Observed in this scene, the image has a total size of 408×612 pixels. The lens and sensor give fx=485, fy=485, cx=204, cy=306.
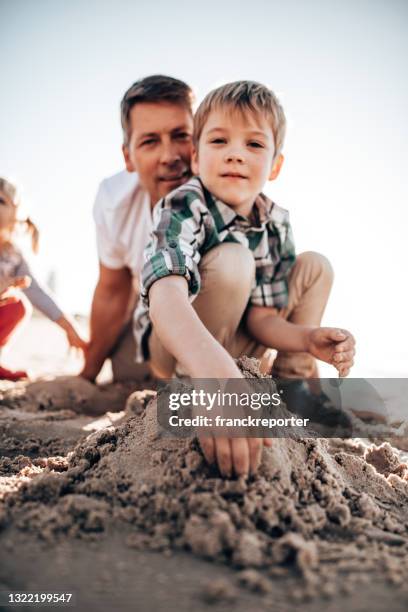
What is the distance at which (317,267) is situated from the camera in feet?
7.94

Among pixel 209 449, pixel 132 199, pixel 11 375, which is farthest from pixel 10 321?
pixel 209 449

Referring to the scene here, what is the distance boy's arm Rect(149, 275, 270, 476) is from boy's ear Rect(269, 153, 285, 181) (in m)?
0.91

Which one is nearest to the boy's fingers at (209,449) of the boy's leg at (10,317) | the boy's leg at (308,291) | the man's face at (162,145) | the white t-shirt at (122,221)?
the boy's leg at (308,291)

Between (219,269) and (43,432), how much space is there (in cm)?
95

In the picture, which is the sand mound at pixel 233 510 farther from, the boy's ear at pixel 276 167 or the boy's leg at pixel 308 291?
the boy's ear at pixel 276 167

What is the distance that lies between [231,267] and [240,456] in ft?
3.36

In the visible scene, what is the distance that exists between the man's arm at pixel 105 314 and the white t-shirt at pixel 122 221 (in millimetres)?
130

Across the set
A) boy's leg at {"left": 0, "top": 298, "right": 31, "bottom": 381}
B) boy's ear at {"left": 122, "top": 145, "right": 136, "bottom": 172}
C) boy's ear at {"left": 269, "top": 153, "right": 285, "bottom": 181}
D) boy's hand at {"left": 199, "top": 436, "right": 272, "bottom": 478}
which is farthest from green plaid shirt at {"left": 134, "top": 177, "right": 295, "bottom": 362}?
boy's leg at {"left": 0, "top": 298, "right": 31, "bottom": 381}

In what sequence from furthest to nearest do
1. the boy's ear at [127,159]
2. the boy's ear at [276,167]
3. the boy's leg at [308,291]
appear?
the boy's ear at [127,159] → the boy's leg at [308,291] → the boy's ear at [276,167]

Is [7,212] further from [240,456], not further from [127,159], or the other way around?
[240,456]

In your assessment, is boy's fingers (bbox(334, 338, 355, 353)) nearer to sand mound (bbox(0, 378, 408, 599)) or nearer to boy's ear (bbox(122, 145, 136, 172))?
sand mound (bbox(0, 378, 408, 599))

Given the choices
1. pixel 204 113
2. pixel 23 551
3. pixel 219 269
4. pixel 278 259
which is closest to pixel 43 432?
pixel 219 269

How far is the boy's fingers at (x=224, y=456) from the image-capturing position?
1052 mm

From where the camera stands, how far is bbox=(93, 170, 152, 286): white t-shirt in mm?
2854
